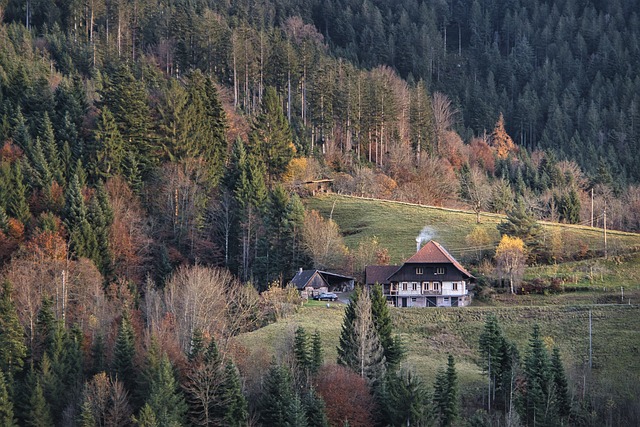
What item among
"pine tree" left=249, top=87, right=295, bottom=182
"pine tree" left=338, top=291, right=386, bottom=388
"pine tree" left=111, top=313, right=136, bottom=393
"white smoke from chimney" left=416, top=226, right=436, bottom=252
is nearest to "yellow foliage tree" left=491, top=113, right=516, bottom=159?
"pine tree" left=249, top=87, right=295, bottom=182

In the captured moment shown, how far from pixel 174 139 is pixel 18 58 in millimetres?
25201

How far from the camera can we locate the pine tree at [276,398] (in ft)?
181

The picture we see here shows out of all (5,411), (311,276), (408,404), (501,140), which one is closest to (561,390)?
(408,404)

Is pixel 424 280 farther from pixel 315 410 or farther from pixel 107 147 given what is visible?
pixel 107 147

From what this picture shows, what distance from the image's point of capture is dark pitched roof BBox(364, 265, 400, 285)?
7769 centimetres

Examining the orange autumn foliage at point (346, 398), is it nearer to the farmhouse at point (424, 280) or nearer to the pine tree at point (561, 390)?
the pine tree at point (561, 390)

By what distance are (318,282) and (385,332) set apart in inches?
636

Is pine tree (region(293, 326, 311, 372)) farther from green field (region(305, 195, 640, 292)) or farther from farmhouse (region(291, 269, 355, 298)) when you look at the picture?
green field (region(305, 195, 640, 292))

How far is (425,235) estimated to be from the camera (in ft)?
295

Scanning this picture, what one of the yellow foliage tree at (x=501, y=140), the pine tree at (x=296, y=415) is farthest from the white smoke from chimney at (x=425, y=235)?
the yellow foliage tree at (x=501, y=140)

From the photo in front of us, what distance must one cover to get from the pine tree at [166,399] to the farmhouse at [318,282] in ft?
68.0

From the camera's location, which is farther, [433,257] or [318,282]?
[433,257]

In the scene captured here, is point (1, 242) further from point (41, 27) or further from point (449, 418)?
point (41, 27)

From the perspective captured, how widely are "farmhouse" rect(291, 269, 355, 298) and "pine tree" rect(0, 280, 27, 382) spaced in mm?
22258
